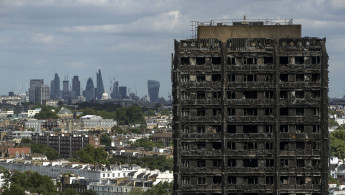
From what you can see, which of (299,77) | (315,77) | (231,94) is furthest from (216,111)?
(315,77)

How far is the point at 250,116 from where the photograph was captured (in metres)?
122

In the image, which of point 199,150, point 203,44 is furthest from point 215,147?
point 203,44

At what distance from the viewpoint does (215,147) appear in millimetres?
121250

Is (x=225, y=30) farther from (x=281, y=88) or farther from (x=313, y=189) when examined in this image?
(x=313, y=189)

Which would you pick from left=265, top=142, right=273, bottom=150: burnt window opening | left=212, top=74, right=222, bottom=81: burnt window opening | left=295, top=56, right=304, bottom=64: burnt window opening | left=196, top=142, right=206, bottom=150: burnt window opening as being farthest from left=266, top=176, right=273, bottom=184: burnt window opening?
left=295, top=56, right=304, bottom=64: burnt window opening

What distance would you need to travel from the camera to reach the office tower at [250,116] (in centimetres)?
12031

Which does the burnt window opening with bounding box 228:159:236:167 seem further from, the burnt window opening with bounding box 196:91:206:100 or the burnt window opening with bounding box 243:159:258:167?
the burnt window opening with bounding box 196:91:206:100

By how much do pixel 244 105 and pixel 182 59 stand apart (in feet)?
23.8

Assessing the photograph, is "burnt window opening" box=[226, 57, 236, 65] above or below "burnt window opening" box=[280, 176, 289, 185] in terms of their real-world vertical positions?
above

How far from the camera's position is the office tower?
120312 mm

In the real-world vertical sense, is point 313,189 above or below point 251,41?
below

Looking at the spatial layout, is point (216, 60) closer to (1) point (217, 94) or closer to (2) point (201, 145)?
(1) point (217, 94)

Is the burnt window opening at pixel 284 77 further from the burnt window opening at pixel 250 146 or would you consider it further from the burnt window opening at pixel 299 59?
the burnt window opening at pixel 250 146

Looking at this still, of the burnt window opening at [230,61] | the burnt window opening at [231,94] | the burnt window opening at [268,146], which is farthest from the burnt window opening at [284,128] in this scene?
the burnt window opening at [230,61]
